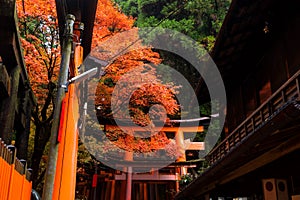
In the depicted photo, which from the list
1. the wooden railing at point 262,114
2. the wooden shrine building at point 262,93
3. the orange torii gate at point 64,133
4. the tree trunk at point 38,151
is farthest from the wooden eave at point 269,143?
the tree trunk at point 38,151

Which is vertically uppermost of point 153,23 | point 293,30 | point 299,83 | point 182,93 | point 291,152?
point 153,23

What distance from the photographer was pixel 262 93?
10.3m

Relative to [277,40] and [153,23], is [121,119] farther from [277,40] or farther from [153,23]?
[277,40]

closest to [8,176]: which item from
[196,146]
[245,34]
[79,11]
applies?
[79,11]

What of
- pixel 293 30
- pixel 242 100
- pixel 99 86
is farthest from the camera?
pixel 99 86

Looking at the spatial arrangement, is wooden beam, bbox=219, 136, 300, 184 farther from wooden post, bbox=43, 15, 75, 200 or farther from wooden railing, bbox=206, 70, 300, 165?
wooden post, bbox=43, 15, 75, 200

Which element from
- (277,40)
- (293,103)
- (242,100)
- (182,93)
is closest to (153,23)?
(182,93)

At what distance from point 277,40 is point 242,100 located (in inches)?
142

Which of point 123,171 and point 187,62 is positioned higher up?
point 187,62

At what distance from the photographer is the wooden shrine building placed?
6.36m

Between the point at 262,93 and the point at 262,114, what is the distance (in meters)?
2.83

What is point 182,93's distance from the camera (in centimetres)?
2666

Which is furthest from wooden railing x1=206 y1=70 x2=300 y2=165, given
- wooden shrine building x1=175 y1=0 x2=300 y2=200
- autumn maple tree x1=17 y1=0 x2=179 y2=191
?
autumn maple tree x1=17 y1=0 x2=179 y2=191

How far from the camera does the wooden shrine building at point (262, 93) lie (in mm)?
6361
